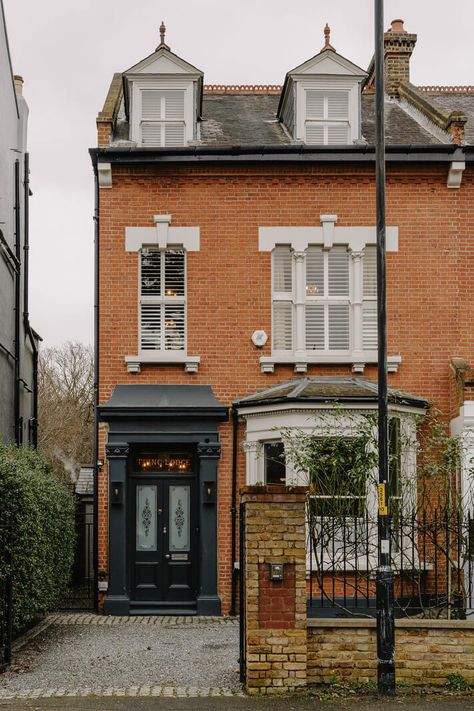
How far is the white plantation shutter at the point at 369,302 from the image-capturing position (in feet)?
55.7

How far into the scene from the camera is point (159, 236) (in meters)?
16.9

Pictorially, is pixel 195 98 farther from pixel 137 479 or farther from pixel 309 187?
pixel 137 479

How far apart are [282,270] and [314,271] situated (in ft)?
1.91

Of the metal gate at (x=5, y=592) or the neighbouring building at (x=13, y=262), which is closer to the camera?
the metal gate at (x=5, y=592)

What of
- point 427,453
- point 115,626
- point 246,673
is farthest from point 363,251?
point 246,673

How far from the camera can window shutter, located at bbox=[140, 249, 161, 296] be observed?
1708 cm

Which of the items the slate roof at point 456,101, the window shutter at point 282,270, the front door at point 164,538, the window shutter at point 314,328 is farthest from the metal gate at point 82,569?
the slate roof at point 456,101

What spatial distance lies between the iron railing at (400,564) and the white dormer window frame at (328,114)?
7.18 meters

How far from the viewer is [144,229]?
1700cm

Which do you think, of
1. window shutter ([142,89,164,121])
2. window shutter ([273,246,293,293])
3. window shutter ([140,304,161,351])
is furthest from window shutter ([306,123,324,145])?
window shutter ([140,304,161,351])

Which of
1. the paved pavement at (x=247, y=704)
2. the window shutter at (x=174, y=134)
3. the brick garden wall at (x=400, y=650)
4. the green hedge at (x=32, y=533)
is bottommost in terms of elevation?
the paved pavement at (x=247, y=704)

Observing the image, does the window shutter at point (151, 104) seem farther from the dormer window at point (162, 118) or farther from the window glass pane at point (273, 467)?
the window glass pane at point (273, 467)

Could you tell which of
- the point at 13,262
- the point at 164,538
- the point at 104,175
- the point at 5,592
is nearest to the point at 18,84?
the point at 13,262

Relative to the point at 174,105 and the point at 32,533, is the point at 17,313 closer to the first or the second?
the point at 174,105
